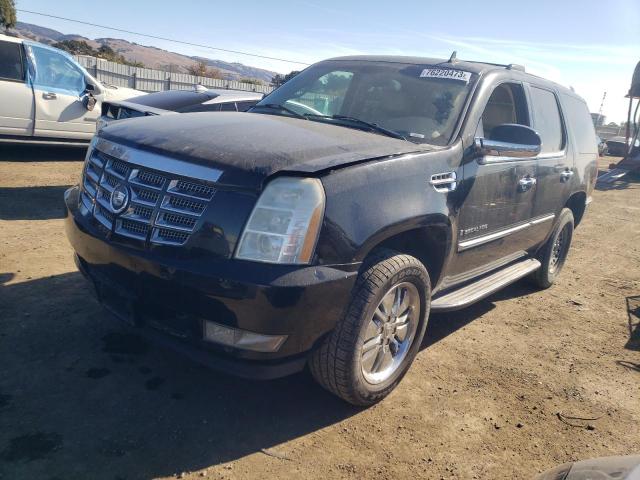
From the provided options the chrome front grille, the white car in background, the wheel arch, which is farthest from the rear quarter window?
the white car in background

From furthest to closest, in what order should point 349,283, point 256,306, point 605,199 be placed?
point 605,199 < point 349,283 < point 256,306

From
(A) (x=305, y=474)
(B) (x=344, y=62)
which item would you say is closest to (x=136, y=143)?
(A) (x=305, y=474)

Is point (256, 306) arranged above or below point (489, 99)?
below

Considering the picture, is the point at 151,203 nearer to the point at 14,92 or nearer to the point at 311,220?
the point at 311,220

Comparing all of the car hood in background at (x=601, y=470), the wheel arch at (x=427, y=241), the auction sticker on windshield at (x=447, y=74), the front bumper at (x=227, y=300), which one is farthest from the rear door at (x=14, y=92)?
the car hood in background at (x=601, y=470)

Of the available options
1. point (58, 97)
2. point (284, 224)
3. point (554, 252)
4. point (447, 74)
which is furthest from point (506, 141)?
point (58, 97)

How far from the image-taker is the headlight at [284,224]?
237cm

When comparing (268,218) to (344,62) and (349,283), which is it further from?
(344,62)

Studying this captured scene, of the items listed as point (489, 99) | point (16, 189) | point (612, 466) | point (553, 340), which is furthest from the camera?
point (16, 189)

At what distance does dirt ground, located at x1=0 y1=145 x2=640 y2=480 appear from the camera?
246 cm

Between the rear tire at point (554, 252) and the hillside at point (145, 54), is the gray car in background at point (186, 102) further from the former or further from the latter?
the hillside at point (145, 54)

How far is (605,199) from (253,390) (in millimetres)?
12314

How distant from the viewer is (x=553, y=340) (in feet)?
14.1

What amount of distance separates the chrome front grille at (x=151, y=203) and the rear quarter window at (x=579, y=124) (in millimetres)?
4010
